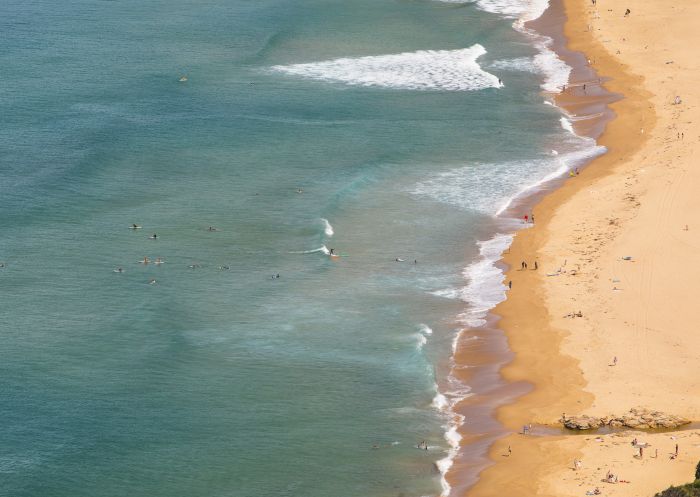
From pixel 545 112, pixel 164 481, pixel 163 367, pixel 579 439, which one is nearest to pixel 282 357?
pixel 163 367

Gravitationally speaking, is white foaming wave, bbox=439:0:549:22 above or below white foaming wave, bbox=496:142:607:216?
above

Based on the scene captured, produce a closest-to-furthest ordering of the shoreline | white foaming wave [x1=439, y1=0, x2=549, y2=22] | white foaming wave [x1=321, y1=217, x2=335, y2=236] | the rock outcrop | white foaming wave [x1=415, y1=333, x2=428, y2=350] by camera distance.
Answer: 1. the shoreline
2. the rock outcrop
3. white foaming wave [x1=415, y1=333, x2=428, y2=350]
4. white foaming wave [x1=321, y1=217, x2=335, y2=236]
5. white foaming wave [x1=439, y1=0, x2=549, y2=22]

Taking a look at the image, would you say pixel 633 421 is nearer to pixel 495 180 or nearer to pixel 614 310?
pixel 614 310

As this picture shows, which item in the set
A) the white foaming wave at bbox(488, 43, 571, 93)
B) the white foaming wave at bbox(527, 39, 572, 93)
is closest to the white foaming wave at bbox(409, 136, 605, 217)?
the white foaming wave at bbox(527, 39, 572, 93)

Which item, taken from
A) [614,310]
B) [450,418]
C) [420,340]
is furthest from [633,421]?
[420,340]

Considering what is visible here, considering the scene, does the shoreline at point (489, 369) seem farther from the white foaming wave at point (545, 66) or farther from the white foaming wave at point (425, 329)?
the white foaming wave at point (545, 66)

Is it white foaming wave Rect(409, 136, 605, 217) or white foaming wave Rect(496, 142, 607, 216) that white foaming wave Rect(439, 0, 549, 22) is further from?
white foaming wave Rect(409, 136, 605, 217)

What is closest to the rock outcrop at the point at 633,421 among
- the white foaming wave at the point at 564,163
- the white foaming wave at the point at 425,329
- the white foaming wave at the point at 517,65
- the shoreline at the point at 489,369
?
the shoreline at the point at 489,369

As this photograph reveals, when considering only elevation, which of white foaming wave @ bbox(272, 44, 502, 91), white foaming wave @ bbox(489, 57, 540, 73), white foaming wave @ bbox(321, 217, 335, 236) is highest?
white foaming wave @ bbox(489, 57, 540, 73)

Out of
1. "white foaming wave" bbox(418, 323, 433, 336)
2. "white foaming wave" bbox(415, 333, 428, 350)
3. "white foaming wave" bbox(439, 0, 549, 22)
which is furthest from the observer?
"white foaming wave" bbox(439, 0, 549, 22)
